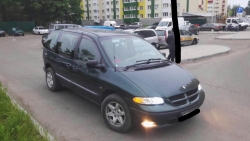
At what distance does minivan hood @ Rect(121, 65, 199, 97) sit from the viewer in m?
3.33

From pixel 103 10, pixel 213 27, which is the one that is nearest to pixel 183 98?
pixel 213 27

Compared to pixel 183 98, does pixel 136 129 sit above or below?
below

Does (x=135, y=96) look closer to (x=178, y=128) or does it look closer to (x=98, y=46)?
(x=178, y=128)

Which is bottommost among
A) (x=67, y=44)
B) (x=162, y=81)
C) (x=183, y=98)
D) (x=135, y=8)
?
(x=183, y=98)

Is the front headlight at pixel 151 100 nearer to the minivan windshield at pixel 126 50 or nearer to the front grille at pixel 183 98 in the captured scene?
the front grille at pixel 183 98

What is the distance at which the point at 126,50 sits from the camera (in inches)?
171

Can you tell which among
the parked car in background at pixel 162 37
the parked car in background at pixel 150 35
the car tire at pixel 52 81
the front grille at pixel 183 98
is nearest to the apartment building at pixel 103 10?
the parked car in background at pixel 162 37

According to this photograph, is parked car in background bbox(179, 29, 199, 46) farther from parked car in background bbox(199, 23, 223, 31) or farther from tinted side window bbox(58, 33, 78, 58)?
parked car in background bbox(199, 23, 223, 31)

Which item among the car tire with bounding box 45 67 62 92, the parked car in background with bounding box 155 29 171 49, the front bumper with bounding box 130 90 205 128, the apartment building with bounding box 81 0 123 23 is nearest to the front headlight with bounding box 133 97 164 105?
the front bumper with bounding box 130 90 205 128

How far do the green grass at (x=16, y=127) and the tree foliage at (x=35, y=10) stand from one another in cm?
3943

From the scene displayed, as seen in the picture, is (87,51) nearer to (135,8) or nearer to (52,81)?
(52,81)

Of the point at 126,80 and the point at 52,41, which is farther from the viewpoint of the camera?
the point at 52,41

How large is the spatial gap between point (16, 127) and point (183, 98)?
8.81ft

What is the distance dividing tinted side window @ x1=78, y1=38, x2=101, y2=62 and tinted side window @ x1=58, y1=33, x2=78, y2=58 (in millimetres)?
291
